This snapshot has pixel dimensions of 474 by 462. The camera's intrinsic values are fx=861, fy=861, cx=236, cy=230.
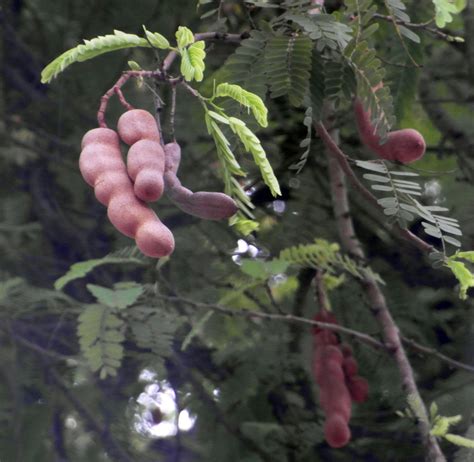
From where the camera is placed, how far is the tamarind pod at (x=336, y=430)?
102 cm

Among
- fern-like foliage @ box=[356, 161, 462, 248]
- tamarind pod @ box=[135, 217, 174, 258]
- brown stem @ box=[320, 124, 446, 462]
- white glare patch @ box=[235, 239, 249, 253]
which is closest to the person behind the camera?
tamarind pod @ box=[135, 217, 174, 258]

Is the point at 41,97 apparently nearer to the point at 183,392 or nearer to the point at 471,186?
the point at 183,392

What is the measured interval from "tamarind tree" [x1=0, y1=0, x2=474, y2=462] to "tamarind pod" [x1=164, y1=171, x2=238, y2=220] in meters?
0.34

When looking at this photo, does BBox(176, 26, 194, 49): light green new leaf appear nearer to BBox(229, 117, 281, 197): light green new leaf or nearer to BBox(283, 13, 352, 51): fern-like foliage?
BBox(229, 117, 281, 197): light green new leaf

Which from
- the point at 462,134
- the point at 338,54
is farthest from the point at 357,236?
the point at 338,54

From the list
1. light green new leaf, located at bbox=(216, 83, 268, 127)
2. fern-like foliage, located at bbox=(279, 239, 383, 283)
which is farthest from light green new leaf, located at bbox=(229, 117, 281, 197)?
fern-like foliage, located at bbox=(279, 239, 383, 283)

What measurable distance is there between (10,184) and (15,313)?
18 centimetres

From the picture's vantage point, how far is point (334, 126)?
111 centimetres

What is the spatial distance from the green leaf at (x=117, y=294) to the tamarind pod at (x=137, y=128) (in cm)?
45

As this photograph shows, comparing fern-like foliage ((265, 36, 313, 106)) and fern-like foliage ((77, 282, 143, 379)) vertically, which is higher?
fern-like foliage ((265, 36, 313, 106))

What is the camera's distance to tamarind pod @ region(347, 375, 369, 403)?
1080 mm

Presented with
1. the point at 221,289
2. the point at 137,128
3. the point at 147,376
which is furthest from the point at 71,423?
the point at 137,128

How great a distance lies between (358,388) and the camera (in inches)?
42.5

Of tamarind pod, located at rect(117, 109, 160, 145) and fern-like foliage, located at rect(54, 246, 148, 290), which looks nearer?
tamarind pod, located at rect(117, 109, 160, 145)
